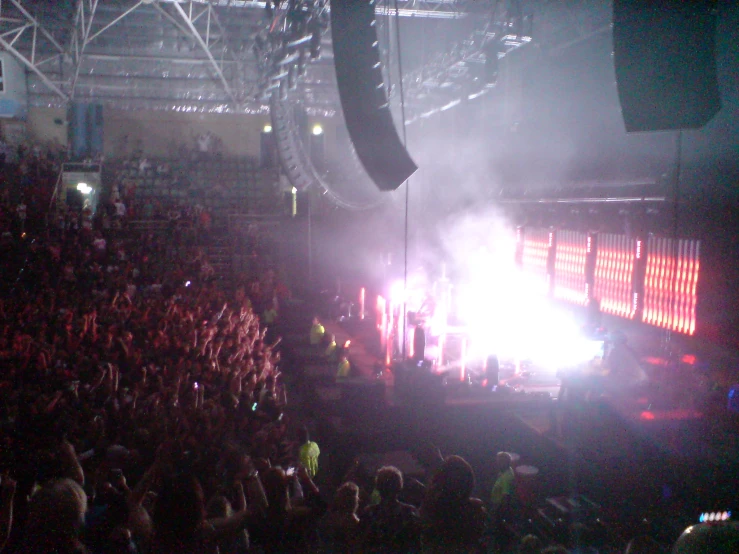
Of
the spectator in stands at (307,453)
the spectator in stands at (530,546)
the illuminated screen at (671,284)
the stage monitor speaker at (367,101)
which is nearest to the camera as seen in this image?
the spectator in stands at (530,546)

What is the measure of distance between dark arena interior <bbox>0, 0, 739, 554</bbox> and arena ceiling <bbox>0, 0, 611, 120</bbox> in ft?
0.31

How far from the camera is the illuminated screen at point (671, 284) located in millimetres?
7641

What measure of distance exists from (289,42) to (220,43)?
24.8ft

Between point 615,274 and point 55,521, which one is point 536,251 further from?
point 55,521

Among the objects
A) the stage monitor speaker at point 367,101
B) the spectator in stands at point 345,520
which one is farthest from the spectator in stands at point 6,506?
the stage monitor speaker at point 367,101

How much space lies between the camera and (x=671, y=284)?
8.05 meters

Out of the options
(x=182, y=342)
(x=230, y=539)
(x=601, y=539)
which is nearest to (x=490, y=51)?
(x=182, y=342)

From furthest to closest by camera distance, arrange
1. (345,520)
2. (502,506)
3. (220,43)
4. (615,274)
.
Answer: (220,43) < (615,274) < (502,506) < (345,520)

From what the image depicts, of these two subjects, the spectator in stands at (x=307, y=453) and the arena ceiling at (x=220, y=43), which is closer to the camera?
the spectator in stands at (x=307, y=453)

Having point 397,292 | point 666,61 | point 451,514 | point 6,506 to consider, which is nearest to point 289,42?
point 397,292

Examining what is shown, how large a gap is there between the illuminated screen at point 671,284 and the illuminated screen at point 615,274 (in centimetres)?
36

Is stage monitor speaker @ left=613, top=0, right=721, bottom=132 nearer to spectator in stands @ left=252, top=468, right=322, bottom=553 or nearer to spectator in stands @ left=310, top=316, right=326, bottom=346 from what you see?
spectator in stands @ left=252, top=468, right=322, bottom=553

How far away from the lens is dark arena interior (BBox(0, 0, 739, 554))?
10.2ft

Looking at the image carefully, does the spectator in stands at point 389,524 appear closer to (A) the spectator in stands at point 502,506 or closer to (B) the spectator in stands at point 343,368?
(A) the spectator in stands at point 502,506
